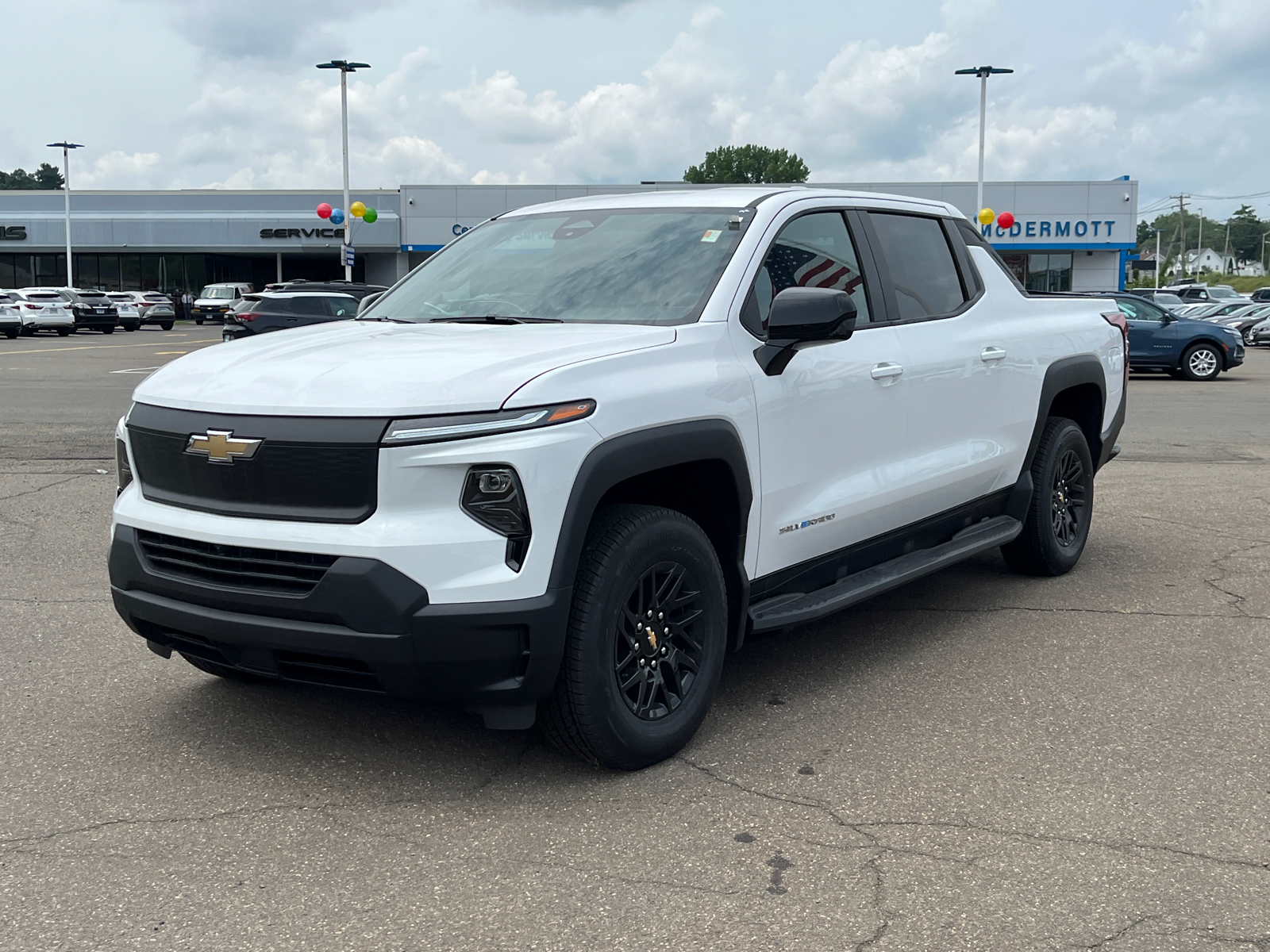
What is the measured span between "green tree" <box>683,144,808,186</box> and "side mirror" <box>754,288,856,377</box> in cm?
9057

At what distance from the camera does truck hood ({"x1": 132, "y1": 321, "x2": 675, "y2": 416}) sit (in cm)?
344

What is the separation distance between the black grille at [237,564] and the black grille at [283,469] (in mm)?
109

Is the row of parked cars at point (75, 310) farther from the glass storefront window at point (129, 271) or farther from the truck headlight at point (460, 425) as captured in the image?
the truck headlight at point (460, 425)

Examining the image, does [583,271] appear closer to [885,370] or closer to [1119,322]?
[885,370]

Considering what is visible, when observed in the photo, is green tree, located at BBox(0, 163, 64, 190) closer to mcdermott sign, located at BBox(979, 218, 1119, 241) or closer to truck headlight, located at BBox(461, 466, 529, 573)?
mcdermott sign, located at BBox(979, 218, 1119, 241)

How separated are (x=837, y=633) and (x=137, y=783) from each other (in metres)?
2.97

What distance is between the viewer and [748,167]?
3730 inches

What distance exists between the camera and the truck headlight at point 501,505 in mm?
3400

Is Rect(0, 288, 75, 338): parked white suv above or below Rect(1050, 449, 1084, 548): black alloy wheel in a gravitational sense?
above

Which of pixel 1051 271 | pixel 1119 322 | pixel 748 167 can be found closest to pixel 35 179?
pixel 748 167

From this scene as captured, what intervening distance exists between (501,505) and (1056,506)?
405cm

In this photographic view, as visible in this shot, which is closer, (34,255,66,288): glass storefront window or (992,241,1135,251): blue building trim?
(992,241,1135,251): blue building trim

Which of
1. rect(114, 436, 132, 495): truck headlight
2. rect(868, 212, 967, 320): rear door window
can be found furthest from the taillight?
rect(114, 436, 132, 495): truck headlight

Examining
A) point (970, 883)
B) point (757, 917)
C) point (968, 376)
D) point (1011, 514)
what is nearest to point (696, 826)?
point (757, 917)
